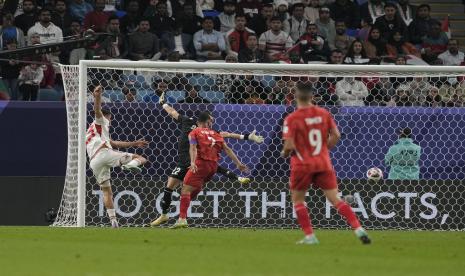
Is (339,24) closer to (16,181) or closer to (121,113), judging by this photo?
(121,113)

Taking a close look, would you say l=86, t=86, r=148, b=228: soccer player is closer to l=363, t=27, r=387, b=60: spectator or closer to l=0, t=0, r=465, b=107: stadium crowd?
l=0, t=0, r=465, b=107: stadium crowd

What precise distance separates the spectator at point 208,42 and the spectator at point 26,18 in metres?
3.26

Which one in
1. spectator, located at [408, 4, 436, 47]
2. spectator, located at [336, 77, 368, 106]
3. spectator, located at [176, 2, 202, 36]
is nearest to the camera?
spectator, located at [336, 77, 368, 106]

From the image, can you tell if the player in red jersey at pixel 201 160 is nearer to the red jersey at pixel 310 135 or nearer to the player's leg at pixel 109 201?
the player's leg at pixel 109 201

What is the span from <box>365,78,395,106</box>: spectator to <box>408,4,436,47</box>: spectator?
5.49 meters

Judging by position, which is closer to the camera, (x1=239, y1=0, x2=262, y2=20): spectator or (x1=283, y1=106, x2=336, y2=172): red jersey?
(x1=283, y1=106, x2=336, y2=172): red jersey

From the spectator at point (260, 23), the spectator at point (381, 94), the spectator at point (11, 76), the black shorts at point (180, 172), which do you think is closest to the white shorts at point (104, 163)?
the black shorts at point (180, 172)

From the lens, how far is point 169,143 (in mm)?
19938

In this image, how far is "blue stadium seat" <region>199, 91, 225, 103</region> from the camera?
19828mm

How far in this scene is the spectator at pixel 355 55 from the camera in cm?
2309

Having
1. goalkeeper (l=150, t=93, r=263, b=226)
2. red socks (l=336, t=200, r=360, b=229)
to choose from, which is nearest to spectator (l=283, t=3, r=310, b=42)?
goalkeeper (l=150, t=93, r=263, b=226)

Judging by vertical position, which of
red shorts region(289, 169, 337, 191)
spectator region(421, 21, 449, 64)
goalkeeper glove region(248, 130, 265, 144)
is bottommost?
goalkeeper glove region(248, 130, 265, 144)

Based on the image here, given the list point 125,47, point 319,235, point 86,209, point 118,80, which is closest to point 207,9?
point 125,47

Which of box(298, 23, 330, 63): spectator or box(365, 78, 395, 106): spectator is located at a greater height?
box(298, 23, 330, 63): spectator
